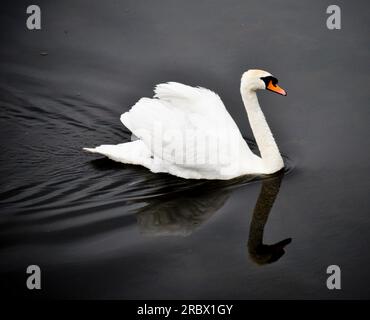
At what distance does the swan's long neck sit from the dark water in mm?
263

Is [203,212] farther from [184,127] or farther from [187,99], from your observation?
[187,99]

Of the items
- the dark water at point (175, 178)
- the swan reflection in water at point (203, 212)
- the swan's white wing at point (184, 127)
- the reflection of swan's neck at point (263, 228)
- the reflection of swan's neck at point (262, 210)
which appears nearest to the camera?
the dark water at point (175, 178)

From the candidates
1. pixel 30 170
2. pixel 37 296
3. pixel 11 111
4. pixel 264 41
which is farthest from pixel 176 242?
pixel 264 41

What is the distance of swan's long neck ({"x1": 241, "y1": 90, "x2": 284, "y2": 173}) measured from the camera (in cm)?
1036

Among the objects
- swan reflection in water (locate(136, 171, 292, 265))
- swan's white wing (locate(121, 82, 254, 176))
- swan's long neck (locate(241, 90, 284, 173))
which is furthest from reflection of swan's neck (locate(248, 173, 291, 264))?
swan's white wing (locate(121, 82, 254, 176))

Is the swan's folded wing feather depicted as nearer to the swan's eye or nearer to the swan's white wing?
the swan's white wing

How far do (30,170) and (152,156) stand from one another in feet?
5.69

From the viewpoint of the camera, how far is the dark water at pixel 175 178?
8344 millimetres

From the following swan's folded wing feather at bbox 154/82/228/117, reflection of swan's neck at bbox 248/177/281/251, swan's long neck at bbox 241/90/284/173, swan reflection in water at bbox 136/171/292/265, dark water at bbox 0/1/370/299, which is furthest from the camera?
swan's long neck at bbox 241/90/284/173

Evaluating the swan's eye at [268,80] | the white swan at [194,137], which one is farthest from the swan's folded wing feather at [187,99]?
the swan's eye at [268,80]

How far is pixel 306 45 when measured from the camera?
13.1 metres

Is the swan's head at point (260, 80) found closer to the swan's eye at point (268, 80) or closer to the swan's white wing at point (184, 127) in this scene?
the swan's eye at point (268, 80)

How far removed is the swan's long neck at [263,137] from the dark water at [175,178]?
0.26 metres

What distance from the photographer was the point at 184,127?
33.1ft
